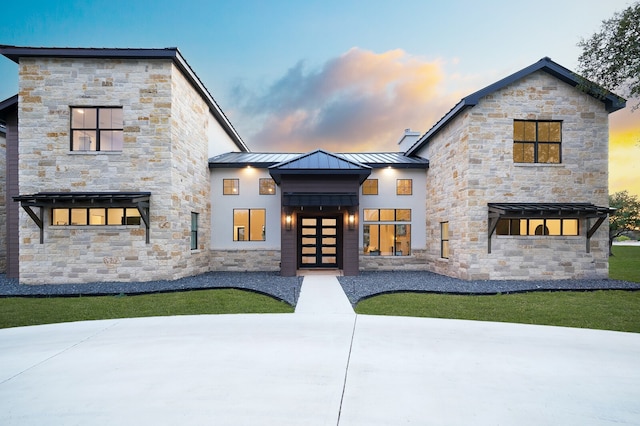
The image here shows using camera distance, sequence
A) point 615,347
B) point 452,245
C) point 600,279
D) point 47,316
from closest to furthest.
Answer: point 615,347 → point 47,316 → point 600,279 → point 452,245

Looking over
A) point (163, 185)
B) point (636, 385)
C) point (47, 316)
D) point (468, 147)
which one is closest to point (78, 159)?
point (163, 185)

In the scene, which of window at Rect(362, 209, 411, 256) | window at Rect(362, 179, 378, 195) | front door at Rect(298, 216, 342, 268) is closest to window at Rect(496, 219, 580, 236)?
window at Rect(362, 209, 411, 256)

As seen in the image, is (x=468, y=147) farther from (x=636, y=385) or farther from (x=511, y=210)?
(x=636, y=385)

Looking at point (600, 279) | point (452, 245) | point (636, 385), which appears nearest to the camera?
point (636, 385)

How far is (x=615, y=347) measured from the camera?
5.40 metres

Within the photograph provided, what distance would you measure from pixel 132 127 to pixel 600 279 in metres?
20.0

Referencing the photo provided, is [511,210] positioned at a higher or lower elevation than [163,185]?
lower

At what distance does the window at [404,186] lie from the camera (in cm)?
1667

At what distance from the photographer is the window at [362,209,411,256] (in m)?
16.2

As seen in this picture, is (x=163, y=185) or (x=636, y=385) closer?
(x=636, y=385)

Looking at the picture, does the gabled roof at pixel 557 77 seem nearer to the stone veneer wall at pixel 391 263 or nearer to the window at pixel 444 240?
the window at pixel 444 240

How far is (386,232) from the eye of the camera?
16375 mm

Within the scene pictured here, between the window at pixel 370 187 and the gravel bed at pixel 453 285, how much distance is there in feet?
16.1

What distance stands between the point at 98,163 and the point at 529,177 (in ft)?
57.5
